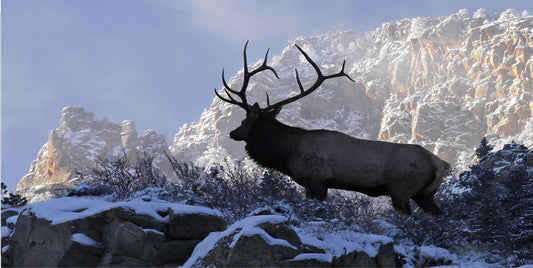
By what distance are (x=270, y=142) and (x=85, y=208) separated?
3.38 metres

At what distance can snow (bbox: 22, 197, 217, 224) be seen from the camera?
7062 millimetres

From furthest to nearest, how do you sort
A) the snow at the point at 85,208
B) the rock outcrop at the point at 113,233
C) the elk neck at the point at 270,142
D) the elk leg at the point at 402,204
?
1. the elk neck at the point at 270,142
2. the elk leg at the point at 402,204
3. the snow at the point at 85,208
4. the rock outcrop at the point at 113,233

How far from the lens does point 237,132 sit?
883cm

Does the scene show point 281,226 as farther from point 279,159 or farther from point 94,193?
point 94,193

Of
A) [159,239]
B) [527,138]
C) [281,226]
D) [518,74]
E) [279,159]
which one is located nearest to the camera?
[281,226]

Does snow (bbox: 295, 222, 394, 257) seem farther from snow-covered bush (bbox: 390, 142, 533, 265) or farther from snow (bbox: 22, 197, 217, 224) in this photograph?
snow-covered bush (bbox: 390, 142, 533, 265)

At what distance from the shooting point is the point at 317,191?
7668 millimetres

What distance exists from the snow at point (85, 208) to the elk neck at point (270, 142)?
62.5 inches

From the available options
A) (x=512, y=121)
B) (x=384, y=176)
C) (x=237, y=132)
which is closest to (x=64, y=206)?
(x=237, y=132)

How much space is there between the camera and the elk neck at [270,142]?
8359mm

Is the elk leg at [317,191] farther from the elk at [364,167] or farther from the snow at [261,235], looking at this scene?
the snow at [261,235]

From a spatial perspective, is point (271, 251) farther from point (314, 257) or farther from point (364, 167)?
point (364, 167)

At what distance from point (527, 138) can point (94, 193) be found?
492ft

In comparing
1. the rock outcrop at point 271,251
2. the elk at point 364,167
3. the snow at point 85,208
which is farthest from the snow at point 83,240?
the elk at point 364,167
